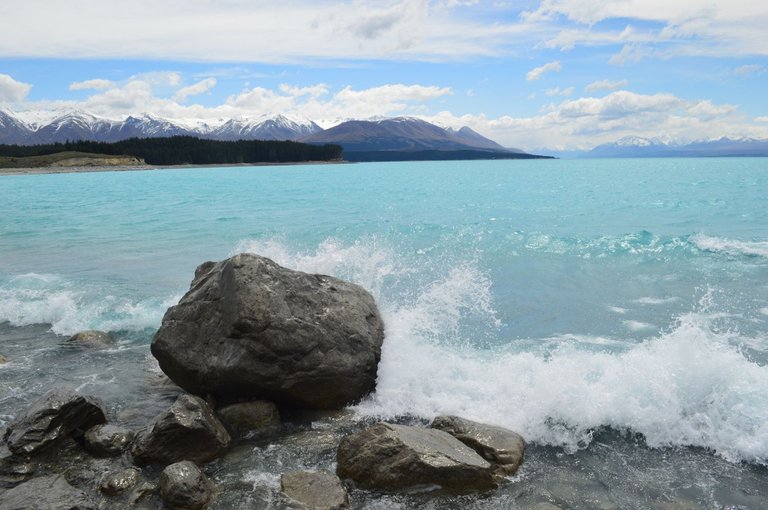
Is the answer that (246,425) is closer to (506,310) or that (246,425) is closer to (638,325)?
(506,310)

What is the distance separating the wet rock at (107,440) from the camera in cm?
846

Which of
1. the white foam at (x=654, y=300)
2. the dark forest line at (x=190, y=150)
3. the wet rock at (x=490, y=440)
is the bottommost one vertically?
the wet rock at (x=490, y=440)

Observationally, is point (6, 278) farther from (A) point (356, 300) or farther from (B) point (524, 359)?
(B) point (524, 359)

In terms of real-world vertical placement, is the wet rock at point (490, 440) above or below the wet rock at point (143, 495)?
above

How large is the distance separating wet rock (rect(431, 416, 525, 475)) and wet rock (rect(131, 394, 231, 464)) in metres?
3.09

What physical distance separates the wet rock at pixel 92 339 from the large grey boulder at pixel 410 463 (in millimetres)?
7842

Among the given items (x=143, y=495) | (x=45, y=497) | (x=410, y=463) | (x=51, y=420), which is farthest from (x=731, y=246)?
(x=45, y=497)

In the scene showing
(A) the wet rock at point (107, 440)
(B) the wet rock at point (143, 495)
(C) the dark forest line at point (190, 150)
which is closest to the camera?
(B) the wet rock at point (143, 495)

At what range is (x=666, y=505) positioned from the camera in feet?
23.4

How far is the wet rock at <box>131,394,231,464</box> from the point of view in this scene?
8172 mm

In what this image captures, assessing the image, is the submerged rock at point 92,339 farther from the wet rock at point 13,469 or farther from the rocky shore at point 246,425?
the wet rock at point 13,469

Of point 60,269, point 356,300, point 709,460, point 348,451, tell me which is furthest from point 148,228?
point 709,460

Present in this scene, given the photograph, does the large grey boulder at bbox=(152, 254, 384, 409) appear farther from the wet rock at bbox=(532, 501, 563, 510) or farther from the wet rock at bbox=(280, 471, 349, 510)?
the wet rock at bbox=(532, 501, 563, 510)

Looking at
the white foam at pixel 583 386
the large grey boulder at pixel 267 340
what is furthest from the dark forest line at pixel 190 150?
the white foam at pixel 583 386
